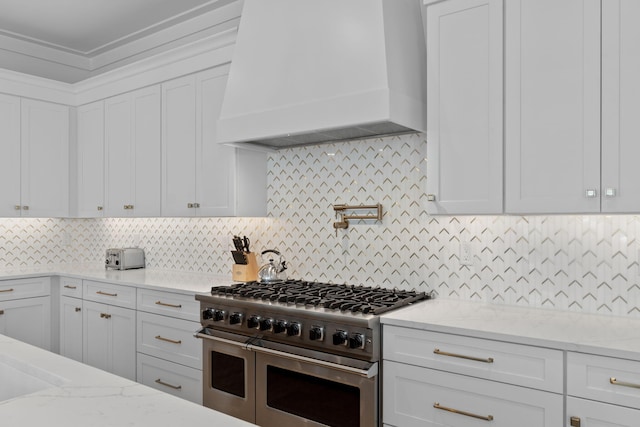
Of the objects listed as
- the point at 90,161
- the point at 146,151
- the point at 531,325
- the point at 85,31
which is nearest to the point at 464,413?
the point at 531,325

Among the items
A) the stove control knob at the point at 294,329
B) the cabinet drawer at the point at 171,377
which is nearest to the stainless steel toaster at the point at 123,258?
the cabinet drawer at the point at 171,377

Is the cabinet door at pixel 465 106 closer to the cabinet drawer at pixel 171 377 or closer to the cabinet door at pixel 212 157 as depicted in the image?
the cabinet door at pixel 212 157

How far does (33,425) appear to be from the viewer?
936 mm

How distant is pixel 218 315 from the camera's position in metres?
2.83

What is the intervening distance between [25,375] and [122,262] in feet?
9.84

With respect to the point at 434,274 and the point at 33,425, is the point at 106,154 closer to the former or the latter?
the point at 434,274

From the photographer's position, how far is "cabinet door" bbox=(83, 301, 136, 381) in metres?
3.50

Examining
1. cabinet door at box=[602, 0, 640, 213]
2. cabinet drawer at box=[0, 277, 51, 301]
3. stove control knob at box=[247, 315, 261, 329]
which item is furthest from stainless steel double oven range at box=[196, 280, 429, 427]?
cabinet drawer at box=[0, 277, 51, 301]

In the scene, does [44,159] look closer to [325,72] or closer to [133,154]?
[133,154]

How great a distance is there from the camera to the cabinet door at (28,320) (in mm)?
3793

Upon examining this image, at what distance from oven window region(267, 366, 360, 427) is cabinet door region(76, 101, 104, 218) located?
252 centimetres

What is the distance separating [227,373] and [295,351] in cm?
57

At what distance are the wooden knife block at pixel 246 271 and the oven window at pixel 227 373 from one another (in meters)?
0.60

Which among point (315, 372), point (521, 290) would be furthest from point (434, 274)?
point (315, 372)
